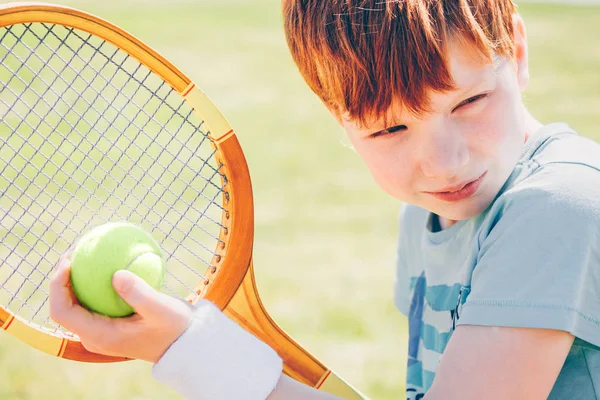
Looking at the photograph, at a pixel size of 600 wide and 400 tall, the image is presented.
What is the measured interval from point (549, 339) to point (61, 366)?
1.98m

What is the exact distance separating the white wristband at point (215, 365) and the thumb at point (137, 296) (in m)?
0.08

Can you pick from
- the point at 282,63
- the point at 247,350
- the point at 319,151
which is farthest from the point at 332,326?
the point at 282,63

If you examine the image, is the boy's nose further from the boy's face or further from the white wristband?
the white wristband

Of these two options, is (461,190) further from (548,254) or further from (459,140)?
(548,254)

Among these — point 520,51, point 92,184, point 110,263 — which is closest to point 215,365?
point 110,263

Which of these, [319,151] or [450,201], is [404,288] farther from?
[319,151]

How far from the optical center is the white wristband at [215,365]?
1.35 meters

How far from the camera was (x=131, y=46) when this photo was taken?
5.20 ft

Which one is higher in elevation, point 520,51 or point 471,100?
point 520,51

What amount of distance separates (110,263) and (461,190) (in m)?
0.64

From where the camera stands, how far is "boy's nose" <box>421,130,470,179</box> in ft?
4.36

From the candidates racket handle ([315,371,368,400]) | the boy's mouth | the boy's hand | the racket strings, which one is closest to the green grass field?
the racket strings

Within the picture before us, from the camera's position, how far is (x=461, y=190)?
140 cm

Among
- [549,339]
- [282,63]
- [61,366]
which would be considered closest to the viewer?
[549,339]
